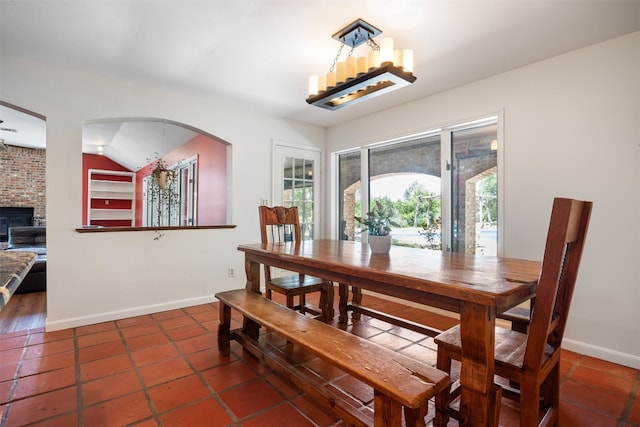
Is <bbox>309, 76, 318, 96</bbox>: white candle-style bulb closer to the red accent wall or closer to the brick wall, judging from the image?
the brick wall

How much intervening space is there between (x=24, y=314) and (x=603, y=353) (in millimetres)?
5300

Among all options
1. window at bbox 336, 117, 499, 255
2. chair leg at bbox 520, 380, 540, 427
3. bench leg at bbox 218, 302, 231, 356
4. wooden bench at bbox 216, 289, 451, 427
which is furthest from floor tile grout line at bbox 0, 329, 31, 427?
window at bbox 336, 117, 499, 255

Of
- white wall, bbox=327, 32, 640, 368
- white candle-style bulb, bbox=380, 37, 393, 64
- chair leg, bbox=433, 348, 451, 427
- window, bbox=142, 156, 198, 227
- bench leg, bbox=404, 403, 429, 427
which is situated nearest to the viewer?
bench leg, bbox=404, 403, 429, 427

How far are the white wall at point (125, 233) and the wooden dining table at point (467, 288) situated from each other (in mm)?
2195

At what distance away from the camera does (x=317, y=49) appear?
8.21 feet

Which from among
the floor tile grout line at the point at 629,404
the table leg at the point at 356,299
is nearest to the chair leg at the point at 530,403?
the floor tile grout line at the point at 629,404

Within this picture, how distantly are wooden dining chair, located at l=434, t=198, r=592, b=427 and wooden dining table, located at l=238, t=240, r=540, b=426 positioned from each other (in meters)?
0.11

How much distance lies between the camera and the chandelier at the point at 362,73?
1.91 m

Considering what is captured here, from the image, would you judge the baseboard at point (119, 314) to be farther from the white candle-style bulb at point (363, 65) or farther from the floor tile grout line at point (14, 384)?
the white candle-style bulb at point (363, 65)

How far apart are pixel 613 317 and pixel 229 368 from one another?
283cm

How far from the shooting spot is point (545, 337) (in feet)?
3.91

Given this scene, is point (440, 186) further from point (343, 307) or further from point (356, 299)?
point (343, 307)

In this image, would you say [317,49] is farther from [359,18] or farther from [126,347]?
[126,347]

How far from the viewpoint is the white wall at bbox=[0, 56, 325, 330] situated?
2822 millimetres
